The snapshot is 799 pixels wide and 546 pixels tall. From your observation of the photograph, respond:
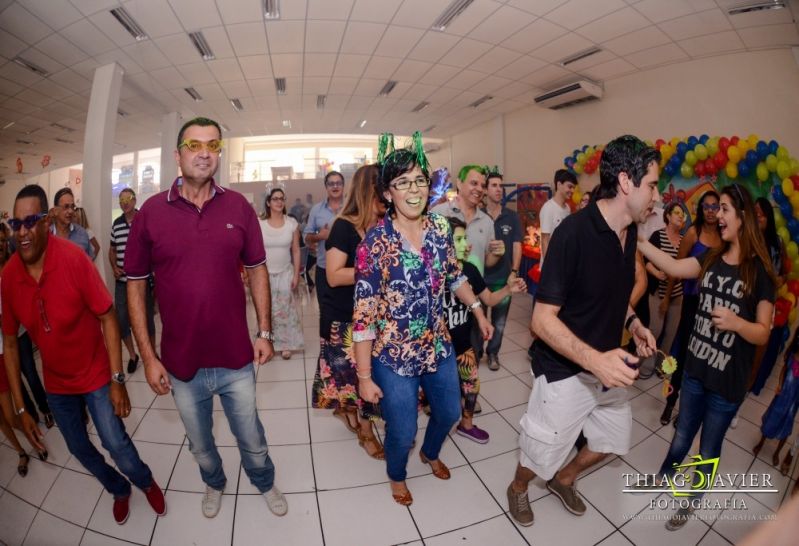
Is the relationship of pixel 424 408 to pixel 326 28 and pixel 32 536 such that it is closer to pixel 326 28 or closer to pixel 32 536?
pixel 32 536

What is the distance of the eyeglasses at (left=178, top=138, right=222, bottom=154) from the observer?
54.1 inches

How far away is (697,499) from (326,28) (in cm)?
545

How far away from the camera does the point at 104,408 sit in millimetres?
1518

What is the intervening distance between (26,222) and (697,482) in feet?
10.9

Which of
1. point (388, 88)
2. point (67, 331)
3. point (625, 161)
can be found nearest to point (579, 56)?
point (388, 88)

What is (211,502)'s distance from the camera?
5.55 ft

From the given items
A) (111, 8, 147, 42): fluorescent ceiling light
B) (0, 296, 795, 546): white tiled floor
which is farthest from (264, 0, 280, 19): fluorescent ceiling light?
(0, 296, 795, 546): white tiled floor

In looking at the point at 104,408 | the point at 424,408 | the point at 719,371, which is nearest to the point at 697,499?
the point at 719,371

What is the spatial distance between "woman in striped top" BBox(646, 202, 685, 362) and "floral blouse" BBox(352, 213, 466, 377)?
2123mm

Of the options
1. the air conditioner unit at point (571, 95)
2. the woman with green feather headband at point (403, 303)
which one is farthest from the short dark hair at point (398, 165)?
the air conditioner unit at point (571, 95)

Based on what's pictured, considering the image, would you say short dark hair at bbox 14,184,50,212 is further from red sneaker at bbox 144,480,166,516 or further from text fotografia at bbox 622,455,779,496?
text fotografia at bbox 622,455,779,496

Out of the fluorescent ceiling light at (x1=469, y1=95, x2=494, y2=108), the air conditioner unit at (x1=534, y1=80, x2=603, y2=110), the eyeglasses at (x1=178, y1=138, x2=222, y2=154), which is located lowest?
the eyeglasses at (x1=178, y1=138, x2=222, y2=154)

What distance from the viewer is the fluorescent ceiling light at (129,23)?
3.81 meters

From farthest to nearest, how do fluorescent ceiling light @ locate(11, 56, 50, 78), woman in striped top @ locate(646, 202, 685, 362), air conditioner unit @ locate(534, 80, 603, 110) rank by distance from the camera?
1. air conditioner unit @ locate(534, 80, 603, 110)
2. fluorescent ceiling light @ locate(11, 56, 50, 78)
3. woman in striped top @ locate(646, 202, 685, 362)
